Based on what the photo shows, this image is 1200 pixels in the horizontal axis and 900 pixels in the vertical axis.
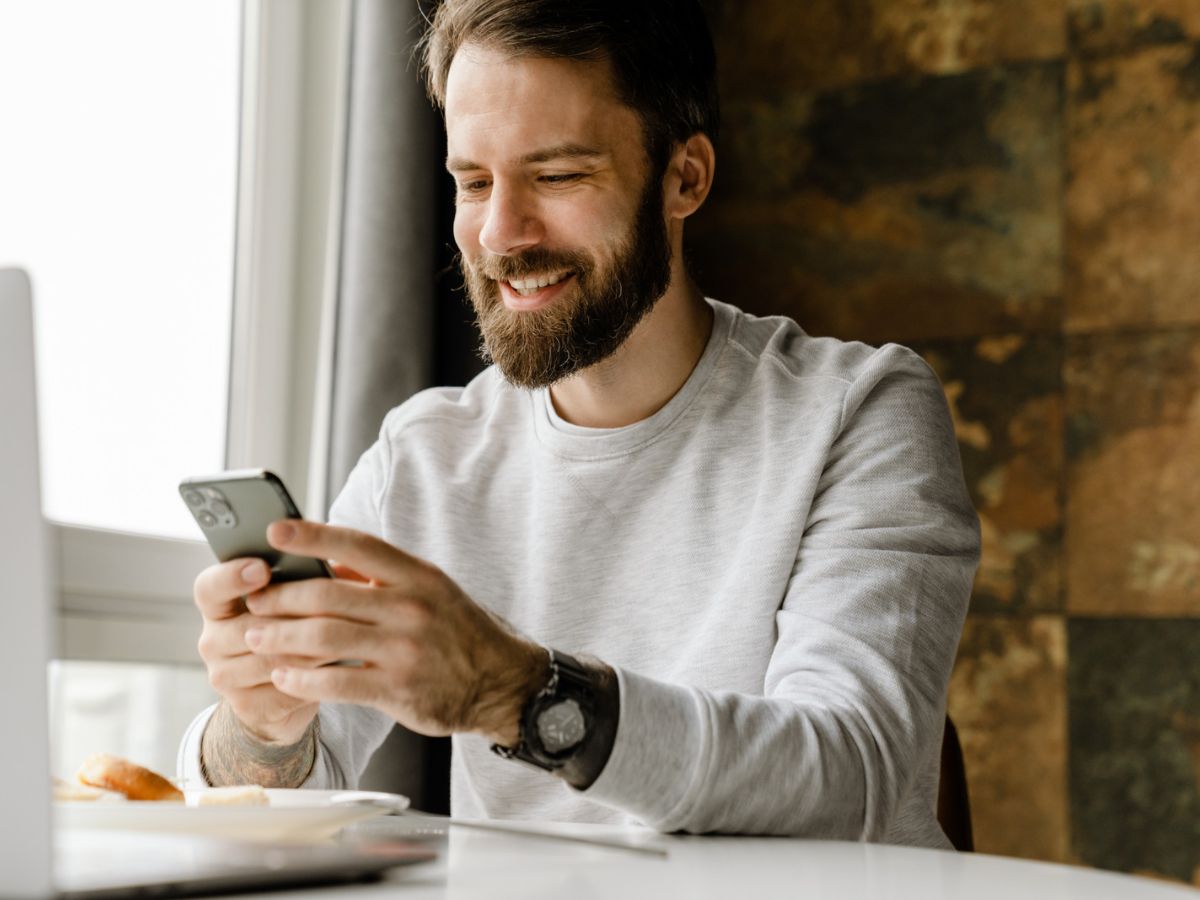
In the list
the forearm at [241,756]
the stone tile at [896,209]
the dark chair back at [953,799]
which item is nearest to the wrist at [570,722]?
the forearm at [241,756]

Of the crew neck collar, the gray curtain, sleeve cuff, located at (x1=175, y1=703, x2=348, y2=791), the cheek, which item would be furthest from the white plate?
the gray curtain

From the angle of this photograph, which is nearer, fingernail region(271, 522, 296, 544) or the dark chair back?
fingernail region(271, 522, 296, 544)

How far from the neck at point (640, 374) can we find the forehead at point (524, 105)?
0.72 ft

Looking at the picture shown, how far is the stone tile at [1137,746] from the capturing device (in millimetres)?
2576

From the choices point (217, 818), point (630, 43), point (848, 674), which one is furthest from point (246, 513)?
point (630, 43)

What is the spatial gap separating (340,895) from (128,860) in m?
0.12

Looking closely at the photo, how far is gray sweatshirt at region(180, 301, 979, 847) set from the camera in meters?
1.07

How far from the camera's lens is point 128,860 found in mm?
717

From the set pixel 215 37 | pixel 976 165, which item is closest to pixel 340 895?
pixel 215 37

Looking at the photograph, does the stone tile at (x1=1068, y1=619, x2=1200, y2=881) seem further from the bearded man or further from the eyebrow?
the eyebrow

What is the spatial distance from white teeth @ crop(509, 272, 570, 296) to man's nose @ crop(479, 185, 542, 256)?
0.16ft

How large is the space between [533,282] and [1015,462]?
4.97 feet

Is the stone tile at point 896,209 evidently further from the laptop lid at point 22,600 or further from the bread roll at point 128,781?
the laptop lid at point 22,600

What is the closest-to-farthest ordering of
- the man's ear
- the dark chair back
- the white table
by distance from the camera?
the white table
the dark chair back
the man's ear
